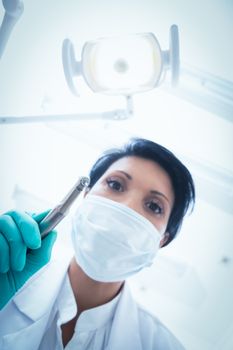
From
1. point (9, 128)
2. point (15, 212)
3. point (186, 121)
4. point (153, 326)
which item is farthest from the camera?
point (9, 128)

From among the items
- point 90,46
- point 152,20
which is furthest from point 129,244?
point 152,20

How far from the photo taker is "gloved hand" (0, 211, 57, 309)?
679mm

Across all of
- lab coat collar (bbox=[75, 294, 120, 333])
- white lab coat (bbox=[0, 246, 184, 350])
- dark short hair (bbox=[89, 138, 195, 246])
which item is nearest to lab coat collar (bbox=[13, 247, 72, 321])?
white lab coat (bbox=[0, 246, 184, 350])

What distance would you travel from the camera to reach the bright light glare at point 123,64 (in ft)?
2.60

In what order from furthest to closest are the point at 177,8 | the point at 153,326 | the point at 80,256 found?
the point at 177,8 → the point at 153,326 → the point at 80,256

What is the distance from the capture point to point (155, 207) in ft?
3.46

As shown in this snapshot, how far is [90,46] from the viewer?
809 mm

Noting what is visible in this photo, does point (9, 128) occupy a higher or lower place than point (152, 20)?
lower

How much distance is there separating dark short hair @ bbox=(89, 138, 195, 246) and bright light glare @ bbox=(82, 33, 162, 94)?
0.36m

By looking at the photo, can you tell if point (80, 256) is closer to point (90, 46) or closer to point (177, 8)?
point (90, 46)

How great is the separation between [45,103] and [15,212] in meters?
0.73

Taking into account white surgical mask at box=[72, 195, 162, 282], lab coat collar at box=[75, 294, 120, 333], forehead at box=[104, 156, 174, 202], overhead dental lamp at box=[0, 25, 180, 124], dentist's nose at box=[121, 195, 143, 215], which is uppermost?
overhead dental lamp at box=[0, 25, 180, 124]

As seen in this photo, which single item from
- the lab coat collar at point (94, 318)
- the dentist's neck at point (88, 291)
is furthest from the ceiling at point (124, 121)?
the lab coat collar at point (94, 318)

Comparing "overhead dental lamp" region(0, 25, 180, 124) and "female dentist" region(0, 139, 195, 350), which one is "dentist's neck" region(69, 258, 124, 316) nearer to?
"female dentist" region(0, 139, 195, 350)
